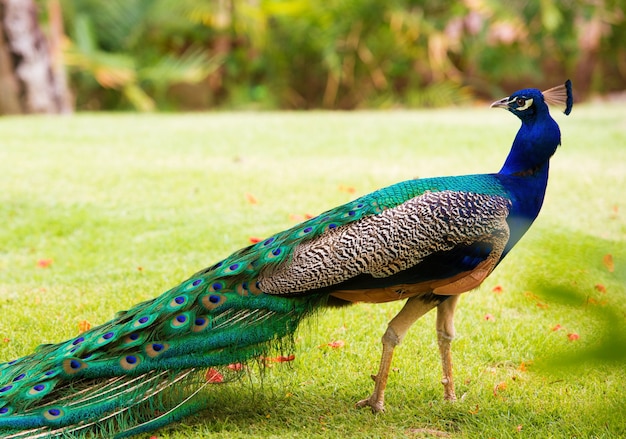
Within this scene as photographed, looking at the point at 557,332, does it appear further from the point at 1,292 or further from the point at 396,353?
the point at 1,292

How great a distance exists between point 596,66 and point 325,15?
5674 millimetres

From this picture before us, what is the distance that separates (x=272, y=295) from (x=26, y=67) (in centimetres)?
909

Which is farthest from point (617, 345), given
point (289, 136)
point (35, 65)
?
point (35, 65)

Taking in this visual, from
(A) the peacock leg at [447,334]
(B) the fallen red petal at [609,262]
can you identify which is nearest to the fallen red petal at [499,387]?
(A) the peacock leg at [447,334]

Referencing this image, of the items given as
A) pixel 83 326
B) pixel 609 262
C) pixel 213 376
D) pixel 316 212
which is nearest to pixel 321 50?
pixel 316 212

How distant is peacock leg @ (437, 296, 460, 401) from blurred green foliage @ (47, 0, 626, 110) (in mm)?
10075

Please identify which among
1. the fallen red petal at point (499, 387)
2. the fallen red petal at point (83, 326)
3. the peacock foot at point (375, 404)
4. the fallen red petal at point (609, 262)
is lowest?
the fallen red petal at point (499, 387)

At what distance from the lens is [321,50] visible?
13.8 meters

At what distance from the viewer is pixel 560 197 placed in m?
7.62

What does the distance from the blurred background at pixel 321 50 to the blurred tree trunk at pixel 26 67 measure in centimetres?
90

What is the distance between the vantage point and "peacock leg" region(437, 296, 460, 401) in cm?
359

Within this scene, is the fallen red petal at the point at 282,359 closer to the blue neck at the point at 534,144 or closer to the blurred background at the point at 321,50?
the blue neck at the point at 534,144

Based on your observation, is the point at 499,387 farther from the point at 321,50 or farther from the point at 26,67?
the point at 321,50

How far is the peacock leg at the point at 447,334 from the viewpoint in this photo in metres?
3.59
